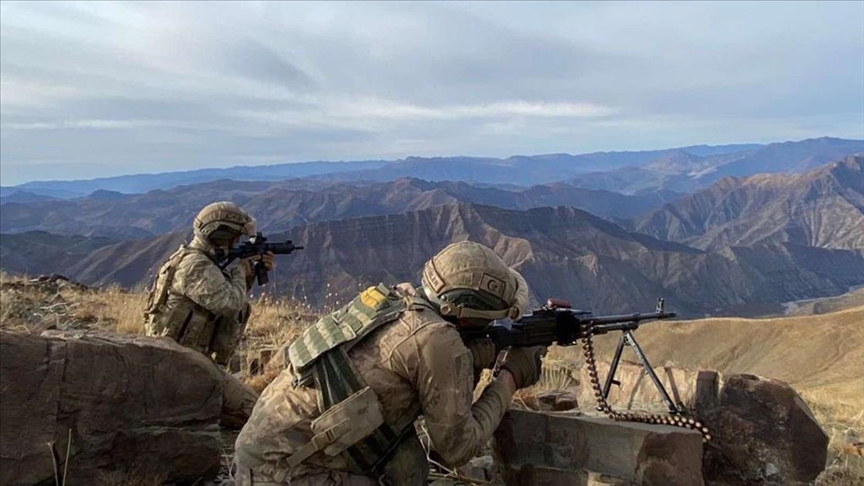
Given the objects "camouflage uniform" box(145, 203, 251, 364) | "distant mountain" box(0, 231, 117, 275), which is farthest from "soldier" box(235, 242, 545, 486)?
"distant mountain" box(0, 231, 117, 275)

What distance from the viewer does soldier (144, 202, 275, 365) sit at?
21.1ft

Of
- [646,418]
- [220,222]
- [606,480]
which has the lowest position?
[606,480]

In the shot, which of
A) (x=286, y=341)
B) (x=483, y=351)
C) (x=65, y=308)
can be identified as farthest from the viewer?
(x=65, y=308)

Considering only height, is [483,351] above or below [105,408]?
above

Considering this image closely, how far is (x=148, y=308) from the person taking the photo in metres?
6.66

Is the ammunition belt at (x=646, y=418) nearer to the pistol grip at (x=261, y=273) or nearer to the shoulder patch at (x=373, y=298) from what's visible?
the shoulder patch at (x=373, y=298)

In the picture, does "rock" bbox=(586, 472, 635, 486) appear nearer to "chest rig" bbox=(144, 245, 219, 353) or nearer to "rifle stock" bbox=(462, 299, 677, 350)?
"rifle stock" bbox=(462, 299, 677, 350)

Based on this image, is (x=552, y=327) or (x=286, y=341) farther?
(x=286, y=341)

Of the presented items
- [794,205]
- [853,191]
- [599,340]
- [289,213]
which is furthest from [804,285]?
[599,340]

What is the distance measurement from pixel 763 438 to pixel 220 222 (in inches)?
191

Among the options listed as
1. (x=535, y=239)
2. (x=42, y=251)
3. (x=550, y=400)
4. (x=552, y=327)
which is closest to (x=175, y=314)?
(x=550, y=400)

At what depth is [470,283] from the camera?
3799 millimetres

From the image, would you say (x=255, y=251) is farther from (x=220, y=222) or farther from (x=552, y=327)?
(x=552, y=327)

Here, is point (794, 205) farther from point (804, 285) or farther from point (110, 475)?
point (110, 475)
